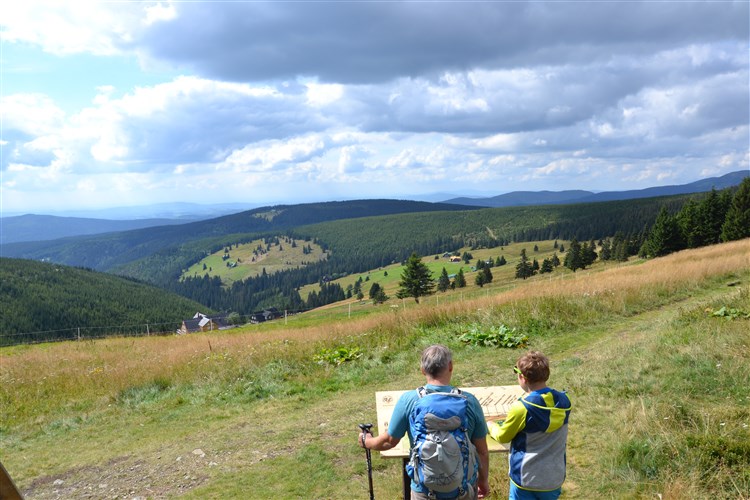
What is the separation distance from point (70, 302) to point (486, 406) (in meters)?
160

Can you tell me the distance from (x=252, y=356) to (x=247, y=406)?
2652 mm

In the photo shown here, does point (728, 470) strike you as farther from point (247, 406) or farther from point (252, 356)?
point (252, 356)

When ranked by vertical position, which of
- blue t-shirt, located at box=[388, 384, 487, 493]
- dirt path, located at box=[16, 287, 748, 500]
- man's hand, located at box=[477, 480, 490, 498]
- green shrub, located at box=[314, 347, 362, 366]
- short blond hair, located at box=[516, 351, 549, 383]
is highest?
short blond hair, located at box=[516, 351, 549, 383]

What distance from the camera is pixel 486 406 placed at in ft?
16.7

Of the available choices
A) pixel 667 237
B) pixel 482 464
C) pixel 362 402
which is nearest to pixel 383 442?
pixel 482 464

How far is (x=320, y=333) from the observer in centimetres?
1478

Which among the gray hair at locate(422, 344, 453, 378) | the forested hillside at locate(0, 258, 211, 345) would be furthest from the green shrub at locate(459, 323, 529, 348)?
the forested hillside at locate(0, 258, 211, 345)

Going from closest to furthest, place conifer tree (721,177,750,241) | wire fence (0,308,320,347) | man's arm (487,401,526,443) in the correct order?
man's arm (487,401,526,443) → wire fence (0,308,320,347) → conifer tree (721,177,750,241)

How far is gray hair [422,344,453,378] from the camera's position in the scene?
3.50 meters

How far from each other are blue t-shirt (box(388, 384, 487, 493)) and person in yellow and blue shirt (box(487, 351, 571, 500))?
34cm

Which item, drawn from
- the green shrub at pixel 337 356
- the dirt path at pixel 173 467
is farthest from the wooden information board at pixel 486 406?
the green shrub at pixel 337 356

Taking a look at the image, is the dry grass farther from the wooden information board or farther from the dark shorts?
the dark shorts

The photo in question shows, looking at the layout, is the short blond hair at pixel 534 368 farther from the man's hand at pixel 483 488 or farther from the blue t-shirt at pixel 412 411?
the man's hand at pixel 483 488

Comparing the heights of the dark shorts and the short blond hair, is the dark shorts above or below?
below
